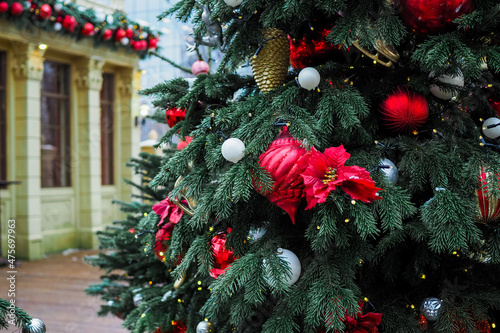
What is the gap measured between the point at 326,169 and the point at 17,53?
701 cm

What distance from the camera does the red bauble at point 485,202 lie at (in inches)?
52.8

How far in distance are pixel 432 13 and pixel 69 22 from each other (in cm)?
648

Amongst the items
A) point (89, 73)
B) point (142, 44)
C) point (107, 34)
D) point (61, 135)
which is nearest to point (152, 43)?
point (142, 44)

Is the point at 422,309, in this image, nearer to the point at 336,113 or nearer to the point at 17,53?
the point at 336,113

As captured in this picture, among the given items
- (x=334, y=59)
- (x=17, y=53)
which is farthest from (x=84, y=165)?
(x=334, y=59)

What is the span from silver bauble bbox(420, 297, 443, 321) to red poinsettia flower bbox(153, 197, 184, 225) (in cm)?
81

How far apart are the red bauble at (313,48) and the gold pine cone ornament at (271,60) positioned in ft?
0.15

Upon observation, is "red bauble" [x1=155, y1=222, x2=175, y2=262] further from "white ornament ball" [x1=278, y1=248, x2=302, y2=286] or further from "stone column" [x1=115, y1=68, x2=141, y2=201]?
"stone column" [x1=115, y1=68, x2=141, y2=201]

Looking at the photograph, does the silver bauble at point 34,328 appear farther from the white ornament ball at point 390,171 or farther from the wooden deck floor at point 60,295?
the wooden deck floor at point 60,295

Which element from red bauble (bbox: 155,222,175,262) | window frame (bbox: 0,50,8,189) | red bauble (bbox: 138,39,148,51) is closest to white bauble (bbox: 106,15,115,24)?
red bauble (bbox: 138,39,148,51)

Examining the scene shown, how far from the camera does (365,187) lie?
1.24 metres

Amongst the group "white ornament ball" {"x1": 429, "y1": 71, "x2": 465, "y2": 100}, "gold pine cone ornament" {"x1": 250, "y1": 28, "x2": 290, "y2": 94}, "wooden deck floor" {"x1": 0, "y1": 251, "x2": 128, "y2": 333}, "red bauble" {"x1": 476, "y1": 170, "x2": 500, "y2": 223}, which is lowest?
"wooden deck floor" {"x1": 0, "y1": 251, "x2": 128, "y2": 333}

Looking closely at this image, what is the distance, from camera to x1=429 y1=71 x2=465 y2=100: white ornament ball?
4.93ft

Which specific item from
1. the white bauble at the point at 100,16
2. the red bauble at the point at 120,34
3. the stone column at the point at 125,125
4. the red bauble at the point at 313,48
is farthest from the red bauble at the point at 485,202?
the stone column at the point at 125,125
